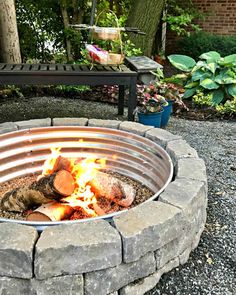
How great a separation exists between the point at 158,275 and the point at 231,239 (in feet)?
1.82

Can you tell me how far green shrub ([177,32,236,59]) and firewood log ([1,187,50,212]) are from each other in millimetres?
6382

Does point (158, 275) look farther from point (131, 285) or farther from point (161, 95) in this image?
point (161, 95)

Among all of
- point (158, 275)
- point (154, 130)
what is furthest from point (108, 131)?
point (158, 275)

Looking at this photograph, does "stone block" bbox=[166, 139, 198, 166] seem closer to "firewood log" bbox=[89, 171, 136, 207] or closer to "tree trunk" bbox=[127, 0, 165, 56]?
"firewood log" bbox=[89, 171, 136, 207]

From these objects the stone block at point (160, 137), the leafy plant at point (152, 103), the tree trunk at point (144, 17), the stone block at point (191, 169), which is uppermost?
the tree trunk at point (144, 17)

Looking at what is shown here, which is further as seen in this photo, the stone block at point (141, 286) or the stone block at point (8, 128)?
the stone block at point (8, 128)

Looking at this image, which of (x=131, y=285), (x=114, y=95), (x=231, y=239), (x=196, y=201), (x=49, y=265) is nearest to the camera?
(x=49, y=265)

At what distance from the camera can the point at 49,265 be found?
1373mm

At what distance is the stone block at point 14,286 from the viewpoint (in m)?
1.42

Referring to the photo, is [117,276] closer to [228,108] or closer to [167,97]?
[167,97]

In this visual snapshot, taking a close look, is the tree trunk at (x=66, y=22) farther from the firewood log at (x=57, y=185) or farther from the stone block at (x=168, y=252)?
the stone block at (x=168, y=252)

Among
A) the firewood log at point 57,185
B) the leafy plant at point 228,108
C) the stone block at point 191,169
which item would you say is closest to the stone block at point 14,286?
the firewood log at point 57,185

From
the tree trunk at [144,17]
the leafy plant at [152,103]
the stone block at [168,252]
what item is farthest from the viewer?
the tree trunk at [144,17]

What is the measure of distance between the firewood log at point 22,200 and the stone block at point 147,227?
21.8 inches
